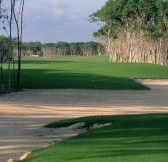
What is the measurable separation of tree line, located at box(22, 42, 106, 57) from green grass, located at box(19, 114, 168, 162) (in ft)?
468

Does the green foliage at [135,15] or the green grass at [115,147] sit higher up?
the green foliage at [135,15]

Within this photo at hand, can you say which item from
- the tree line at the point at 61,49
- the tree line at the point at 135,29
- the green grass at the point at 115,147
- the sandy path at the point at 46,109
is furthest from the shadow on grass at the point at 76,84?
the tree line at the point at 61,49

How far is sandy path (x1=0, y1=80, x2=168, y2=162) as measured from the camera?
484 inches

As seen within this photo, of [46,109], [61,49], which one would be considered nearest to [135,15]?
[46,109]

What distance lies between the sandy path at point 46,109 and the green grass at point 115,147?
108 centimetres

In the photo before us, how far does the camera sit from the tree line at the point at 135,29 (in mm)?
73188

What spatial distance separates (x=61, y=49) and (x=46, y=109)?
507 feet

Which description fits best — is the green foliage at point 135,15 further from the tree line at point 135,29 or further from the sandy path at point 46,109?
the sandy path at point 46,109

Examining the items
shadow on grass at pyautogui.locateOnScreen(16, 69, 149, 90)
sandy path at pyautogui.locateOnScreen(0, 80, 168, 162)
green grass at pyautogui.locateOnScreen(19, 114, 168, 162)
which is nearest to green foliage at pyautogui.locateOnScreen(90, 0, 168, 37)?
A: shadow on grass at pyautogui.locateOnScreen(16, 69, 149, 90)

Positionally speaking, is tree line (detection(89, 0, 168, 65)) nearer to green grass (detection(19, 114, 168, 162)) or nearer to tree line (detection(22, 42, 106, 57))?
green grass (detection(19, 114, 168, 162))

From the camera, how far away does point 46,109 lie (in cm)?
2200

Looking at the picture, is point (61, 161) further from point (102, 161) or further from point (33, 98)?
point (33, 98)

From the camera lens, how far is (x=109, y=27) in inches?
3307

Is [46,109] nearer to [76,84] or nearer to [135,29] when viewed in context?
[76,84]
